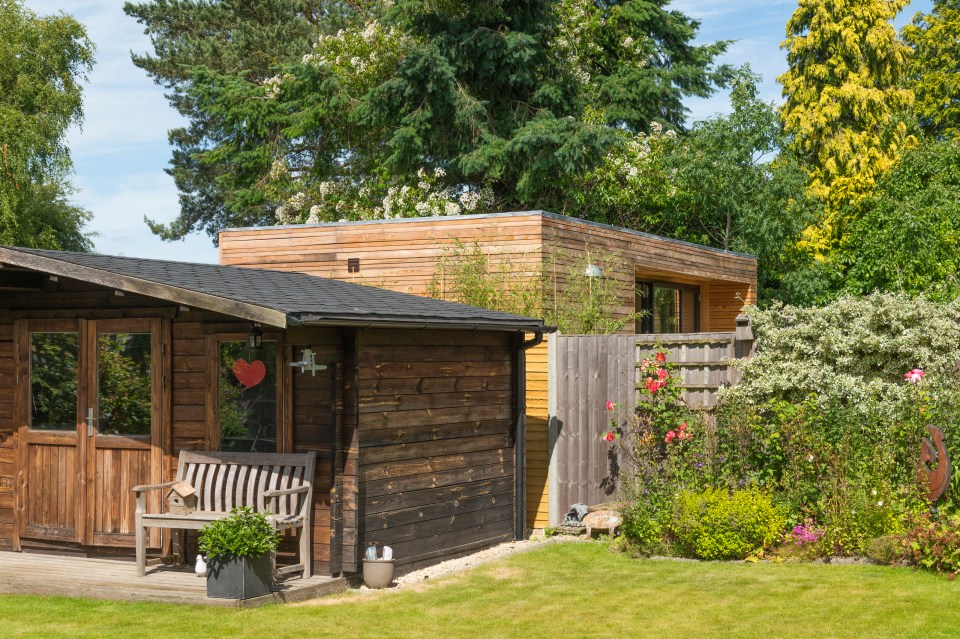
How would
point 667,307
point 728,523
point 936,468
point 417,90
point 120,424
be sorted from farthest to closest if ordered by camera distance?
point 417,90, point 667,307, point 120,424, point 728,523, point 936,468

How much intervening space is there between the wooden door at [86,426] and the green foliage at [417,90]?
1288 cm

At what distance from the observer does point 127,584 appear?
27.7ft

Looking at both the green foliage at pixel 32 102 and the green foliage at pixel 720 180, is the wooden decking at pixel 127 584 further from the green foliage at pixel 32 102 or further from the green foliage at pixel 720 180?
the green foliage at pixel 32 102

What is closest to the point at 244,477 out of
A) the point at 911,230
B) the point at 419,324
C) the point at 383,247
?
the point at 419,324

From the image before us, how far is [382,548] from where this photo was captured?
9.19 meters

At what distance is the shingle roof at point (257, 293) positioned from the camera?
806 cm

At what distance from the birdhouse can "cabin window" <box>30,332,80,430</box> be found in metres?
1.41

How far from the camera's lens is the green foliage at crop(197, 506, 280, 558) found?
7898 mm

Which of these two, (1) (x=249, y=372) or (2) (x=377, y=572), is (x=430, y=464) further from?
(1) (x=249, y=372)

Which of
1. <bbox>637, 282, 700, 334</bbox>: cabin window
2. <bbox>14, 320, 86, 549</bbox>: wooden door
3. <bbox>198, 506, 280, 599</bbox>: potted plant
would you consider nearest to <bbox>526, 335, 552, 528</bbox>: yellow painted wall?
<bbox>198, 506, 280, 599</bbox>: potted plant

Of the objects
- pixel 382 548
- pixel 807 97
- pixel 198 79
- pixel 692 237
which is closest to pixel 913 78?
pixel 807 97

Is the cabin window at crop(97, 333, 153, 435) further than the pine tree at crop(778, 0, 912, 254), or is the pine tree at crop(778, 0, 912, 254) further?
the pine tree at crop(778, 0, 912, 254)

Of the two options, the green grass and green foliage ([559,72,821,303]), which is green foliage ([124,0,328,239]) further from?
the green grass

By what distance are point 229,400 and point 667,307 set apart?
473 inches
